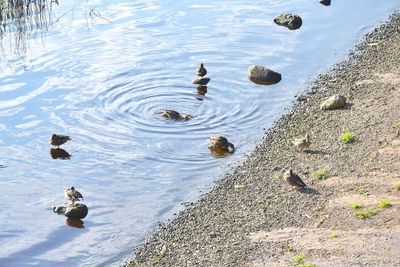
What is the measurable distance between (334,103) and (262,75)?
3.61 m

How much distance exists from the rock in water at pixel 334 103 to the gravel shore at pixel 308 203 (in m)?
0.22

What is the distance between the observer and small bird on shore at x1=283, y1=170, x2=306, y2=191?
1605 cm

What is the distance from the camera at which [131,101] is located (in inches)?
869

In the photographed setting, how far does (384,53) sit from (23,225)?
40.1ft

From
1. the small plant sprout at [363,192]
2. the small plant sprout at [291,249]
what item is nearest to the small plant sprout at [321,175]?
the small plant sprout at [363,192]

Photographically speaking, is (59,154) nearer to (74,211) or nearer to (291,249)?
(74,211)

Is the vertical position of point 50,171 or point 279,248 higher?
point 279,248

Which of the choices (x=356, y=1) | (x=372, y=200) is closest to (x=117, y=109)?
(x=372, y=200)

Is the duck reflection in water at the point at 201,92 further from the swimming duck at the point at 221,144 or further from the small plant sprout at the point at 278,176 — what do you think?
the small plant sprout at the point at 278,176

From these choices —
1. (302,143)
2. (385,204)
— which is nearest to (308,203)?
(385,204)

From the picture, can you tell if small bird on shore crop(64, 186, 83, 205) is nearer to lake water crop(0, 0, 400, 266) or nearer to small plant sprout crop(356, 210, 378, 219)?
lake water crop(0, 0, 400, 266)

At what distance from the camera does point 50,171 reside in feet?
61.5

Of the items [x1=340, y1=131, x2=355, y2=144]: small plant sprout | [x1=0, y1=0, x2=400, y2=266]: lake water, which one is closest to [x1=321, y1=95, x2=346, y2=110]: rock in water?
[x1=0, y1=0, x2=400, y2=266]: lake water

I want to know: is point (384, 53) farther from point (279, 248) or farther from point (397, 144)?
point (279, 248)
